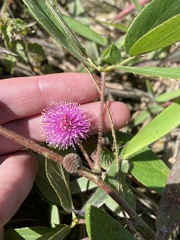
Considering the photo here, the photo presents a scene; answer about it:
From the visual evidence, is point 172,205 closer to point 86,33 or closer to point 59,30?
point 59,30

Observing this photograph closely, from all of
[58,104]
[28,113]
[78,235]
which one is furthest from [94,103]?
[78,235]

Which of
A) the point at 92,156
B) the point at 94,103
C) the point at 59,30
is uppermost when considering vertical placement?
the point at 59,30

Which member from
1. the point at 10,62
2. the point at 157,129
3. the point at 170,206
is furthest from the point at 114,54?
the point at 10,62

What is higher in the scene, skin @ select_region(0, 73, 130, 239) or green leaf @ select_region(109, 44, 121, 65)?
green leaf @ select_region(109, 44, 121, 65)

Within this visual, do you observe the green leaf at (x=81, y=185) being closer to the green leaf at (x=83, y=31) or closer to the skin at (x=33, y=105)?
the skin at (x=33, y=105)

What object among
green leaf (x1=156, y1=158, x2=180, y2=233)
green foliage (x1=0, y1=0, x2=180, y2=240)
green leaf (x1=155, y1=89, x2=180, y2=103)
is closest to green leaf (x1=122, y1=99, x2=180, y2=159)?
green foliage (x1=0, y1=0, x2=180, y2=240)

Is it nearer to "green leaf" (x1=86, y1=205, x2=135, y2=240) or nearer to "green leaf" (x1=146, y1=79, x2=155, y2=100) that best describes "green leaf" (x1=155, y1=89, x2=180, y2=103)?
"green leaf" (x1=146, y1=79, x2=155, y2=100)
